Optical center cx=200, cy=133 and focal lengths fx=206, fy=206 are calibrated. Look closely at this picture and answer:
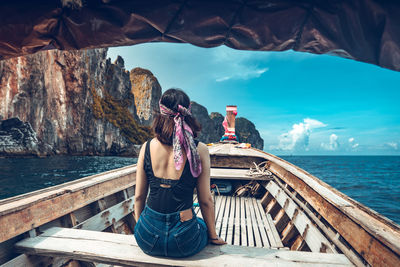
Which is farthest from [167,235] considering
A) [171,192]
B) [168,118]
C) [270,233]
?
[270,233]

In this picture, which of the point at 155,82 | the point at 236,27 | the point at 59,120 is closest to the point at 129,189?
the point at 236,27

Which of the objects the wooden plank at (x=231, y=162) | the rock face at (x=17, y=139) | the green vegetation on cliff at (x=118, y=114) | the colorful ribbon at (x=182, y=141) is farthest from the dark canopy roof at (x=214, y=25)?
the green vegetation on cliff at (x=118, y=114)

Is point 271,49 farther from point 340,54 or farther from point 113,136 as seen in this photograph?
point 113,136

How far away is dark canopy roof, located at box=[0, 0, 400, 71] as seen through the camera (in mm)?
1390

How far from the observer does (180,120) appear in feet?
5.41

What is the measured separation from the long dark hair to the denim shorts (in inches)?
24.1

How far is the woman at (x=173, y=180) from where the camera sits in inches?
63.2

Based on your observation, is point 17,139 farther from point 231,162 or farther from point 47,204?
point 47,204

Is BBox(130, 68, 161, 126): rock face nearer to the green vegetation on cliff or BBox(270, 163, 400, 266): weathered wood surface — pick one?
the green vegetation on cliff

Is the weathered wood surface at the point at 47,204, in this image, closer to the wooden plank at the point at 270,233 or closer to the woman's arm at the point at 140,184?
the woman's arm at the point at 140,184

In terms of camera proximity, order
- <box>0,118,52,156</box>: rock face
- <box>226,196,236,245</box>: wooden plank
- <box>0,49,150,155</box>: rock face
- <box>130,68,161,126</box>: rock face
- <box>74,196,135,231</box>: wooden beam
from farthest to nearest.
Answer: <box>130,68,161,126</box>: rock face
<box>0,49,150,155</box>: rock face
<box>0,118,52,156</box>: rock face
<box>226,196,236,245</box>: wooden plank
<box>74,196,135,231</box>: wooden beam

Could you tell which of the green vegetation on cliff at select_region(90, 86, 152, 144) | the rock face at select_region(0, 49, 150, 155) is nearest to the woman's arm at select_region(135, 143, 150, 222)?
the rock face at select_region(0, 49, 150, 155)

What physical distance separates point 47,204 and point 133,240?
1024mm

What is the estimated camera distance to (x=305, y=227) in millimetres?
2592
